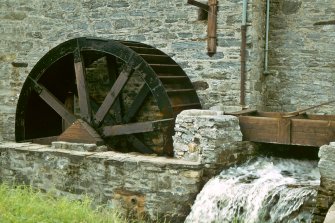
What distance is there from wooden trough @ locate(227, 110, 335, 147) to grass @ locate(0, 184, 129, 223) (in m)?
1.79

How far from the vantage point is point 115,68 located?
7281 mm

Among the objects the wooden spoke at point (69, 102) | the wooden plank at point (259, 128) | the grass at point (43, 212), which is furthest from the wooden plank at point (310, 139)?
the wooden spoke at point (69, 102)

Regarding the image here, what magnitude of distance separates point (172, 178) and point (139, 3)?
10.3ft

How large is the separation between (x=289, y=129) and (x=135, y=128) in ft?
6.59

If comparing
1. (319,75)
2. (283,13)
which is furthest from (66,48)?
(319,75)

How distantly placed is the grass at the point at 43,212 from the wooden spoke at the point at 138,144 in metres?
1.62

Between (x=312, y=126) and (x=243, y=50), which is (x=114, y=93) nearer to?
(x=243, y=50)

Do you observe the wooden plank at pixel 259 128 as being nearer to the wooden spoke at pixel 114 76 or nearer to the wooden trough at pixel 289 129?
the wooden trough at pixel 289 129

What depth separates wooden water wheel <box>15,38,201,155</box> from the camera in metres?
6.05

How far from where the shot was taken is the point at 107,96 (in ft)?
21.1

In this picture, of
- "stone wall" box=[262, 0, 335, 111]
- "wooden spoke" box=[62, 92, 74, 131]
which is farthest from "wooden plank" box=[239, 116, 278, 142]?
"wooden spoke" box=[62, 92, 74, 131]

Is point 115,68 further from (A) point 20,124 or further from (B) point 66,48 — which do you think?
(A) point 20,124

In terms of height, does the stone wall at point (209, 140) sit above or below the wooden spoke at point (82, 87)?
below

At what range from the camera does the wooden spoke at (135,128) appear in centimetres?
573
